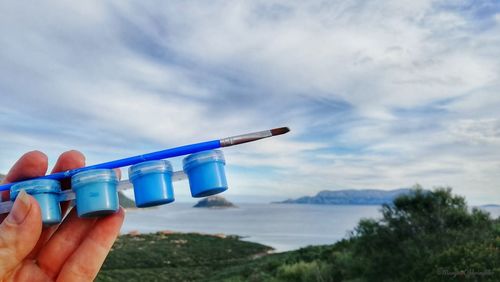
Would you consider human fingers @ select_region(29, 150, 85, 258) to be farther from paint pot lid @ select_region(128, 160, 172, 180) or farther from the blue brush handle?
paint pot lid @ select_region(128, 160, 172, 180)

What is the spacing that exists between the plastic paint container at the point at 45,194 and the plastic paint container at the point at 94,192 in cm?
16

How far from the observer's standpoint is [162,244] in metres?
46.8

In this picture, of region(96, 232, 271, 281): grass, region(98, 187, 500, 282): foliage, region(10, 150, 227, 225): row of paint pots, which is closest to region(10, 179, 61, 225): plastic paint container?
region(10, 150, 227, 225): row of paint pots

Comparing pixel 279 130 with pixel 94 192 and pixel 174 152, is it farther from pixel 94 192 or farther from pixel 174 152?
pixel 94 192

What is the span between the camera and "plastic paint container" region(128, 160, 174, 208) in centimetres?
297

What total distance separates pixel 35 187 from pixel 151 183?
0.75 metres

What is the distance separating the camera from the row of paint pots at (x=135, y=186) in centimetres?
295

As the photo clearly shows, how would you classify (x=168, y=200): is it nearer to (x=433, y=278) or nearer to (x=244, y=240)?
(x=433, y=278)

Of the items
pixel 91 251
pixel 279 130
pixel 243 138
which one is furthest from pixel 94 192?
pixel 279 130

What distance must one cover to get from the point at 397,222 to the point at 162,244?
35067 mm

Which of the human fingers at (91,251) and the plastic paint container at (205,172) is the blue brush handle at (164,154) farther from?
the human fingers at (91,251)

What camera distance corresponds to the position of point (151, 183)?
2.99m

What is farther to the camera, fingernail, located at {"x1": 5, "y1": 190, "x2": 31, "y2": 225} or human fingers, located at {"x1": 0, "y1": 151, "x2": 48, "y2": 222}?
human fingers, located at {"x1": 0, "y1": 151, "x2": 48, "y2": 222}

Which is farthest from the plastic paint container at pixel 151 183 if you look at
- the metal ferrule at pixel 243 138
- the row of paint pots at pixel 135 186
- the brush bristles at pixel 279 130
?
the brush bristles at pixel 279 130
